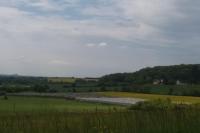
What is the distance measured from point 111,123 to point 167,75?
10273cm

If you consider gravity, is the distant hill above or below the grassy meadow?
above

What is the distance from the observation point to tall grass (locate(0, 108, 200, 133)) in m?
9.36

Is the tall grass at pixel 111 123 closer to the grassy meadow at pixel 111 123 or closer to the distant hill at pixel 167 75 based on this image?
the grassy meadow at pixel 111 123

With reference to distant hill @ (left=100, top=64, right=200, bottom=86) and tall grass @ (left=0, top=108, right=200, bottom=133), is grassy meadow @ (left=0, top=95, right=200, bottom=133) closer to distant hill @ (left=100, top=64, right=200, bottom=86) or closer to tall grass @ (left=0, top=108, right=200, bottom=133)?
tall grass @ (left=0, top=108, right=200, bottom=133)

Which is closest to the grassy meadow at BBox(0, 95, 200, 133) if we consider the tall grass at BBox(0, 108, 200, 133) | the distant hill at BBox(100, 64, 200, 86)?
the tall grass at BBox(0, 108, 200, 133)

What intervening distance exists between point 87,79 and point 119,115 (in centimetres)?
14586

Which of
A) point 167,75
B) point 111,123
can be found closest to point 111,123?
point 111,123

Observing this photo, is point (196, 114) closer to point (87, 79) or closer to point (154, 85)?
point (154, 85)

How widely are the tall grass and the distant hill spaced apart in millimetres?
90791

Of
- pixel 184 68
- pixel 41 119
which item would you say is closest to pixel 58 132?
pixel 41 119

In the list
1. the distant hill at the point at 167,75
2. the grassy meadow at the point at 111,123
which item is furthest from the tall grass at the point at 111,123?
the distant hill at the point at 167,75

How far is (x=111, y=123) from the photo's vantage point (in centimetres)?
1016

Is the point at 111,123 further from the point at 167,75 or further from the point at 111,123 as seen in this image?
the point at 167,75

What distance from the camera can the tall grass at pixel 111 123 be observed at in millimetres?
9359
